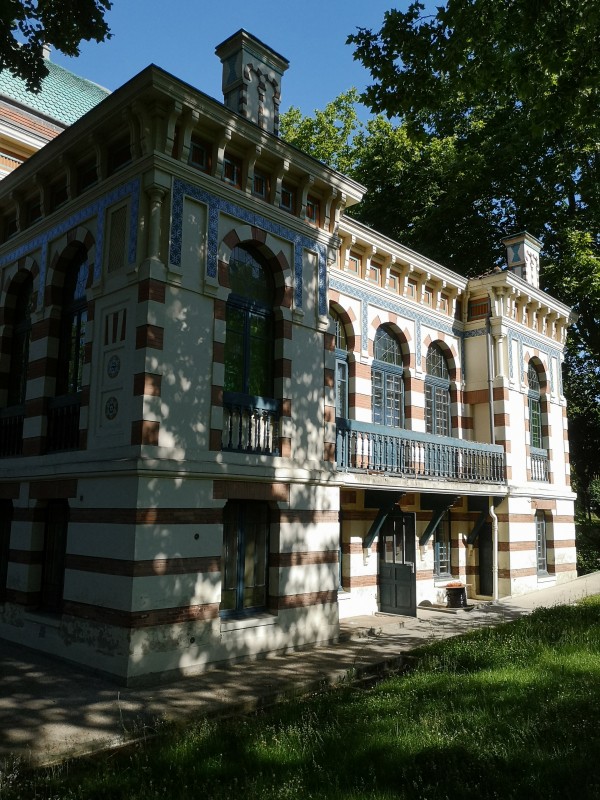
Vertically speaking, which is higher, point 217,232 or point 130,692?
point 217,232

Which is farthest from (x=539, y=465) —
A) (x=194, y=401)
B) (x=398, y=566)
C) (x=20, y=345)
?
(x=20, y=345)

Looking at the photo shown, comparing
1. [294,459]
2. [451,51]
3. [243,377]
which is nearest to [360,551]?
[294,459]

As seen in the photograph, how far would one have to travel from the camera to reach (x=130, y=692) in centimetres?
862

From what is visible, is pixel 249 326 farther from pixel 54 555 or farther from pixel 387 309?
pixel 387 309

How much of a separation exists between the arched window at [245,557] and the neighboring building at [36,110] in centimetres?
966

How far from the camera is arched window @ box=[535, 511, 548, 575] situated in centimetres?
1969

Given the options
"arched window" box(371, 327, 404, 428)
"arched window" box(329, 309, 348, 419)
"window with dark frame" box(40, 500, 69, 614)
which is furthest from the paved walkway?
"arched window" box(371, 327, 404, 428)

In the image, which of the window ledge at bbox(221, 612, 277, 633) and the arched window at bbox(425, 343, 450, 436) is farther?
the arched window at bbox(425, 343, 450, 436)

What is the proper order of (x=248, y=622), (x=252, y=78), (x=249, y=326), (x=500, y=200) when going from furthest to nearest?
(x=500, y=200)
(x=252, y=78)
(x=249, y=326)
(x=248, y=622)

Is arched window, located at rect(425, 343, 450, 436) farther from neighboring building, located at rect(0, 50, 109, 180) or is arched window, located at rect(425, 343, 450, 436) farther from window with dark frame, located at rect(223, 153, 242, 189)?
neighboring building, located at rect(0, 50, 109, 180)

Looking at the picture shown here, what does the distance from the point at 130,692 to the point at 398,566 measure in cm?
731

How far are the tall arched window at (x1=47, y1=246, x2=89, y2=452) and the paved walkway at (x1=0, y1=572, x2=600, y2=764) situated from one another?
11.5 ft

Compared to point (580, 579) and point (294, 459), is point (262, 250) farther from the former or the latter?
point (580, 579)

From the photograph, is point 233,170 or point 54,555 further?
point 54,555
